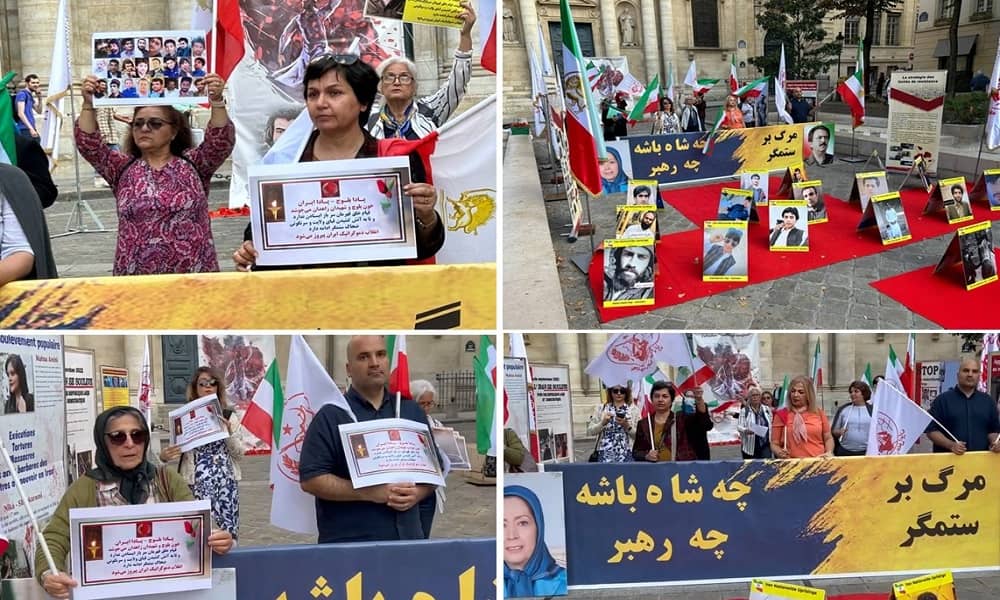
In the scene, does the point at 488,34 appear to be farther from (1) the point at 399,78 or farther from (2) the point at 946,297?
(2) the point at 946,297

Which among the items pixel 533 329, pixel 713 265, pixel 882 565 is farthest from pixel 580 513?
pixel 713 265

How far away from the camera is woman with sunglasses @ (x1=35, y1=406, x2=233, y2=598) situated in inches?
121

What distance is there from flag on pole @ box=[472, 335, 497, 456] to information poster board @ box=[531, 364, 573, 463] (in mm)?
406

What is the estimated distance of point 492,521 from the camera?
766 cm

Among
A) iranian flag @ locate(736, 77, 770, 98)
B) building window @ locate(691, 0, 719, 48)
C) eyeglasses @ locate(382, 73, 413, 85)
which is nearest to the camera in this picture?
eyeglasses @ locate(382, 73, 413, 85)

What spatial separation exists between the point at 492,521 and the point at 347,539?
4.43 meters

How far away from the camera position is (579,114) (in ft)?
22.3

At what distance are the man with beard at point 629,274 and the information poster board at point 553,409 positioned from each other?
78cm

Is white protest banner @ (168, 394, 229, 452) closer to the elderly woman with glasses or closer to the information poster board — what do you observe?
the elderly woman with glasses

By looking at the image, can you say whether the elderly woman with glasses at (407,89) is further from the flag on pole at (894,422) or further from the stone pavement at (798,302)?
the flag on pole at (894,422)

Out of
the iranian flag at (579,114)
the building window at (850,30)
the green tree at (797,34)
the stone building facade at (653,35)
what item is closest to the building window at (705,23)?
the stone building facade at (653,35)

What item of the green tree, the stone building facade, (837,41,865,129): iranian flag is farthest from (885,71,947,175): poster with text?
the green tree

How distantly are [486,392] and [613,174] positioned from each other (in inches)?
221

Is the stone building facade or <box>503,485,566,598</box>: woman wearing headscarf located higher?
the stone building facade
